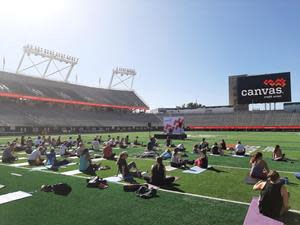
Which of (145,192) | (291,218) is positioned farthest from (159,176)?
(291,218)

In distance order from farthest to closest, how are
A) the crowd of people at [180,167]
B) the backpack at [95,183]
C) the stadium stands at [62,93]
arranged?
the stadium stands at [62,93], the backpack at [95,183], the crowd of people at [180,167]

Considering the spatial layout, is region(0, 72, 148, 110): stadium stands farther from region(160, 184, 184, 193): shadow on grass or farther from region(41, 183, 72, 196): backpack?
region(160, 184, 184, 193): shadow on grass

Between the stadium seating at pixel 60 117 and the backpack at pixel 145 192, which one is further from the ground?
the stadium seating at pixel 60 117

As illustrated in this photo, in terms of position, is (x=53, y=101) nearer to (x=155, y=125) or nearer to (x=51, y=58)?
(x=51, y=58)

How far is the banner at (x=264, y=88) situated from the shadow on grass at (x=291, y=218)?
6129 centimetres

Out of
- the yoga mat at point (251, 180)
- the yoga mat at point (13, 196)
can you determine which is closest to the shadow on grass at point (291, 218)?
the yoga mat at point (251, 180)

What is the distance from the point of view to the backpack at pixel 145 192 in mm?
10305

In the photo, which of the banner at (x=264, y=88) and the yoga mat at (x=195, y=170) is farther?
the banner at (x=264, y=88)

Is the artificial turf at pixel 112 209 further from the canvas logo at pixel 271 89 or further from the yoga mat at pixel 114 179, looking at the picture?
the canvas logo at pixel 271 89

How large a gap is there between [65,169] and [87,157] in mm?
1485

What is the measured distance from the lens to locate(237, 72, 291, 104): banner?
65.2 metres

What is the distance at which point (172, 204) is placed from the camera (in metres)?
9.58

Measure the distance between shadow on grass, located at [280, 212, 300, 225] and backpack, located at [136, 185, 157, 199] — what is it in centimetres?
393

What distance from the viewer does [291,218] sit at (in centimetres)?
830
